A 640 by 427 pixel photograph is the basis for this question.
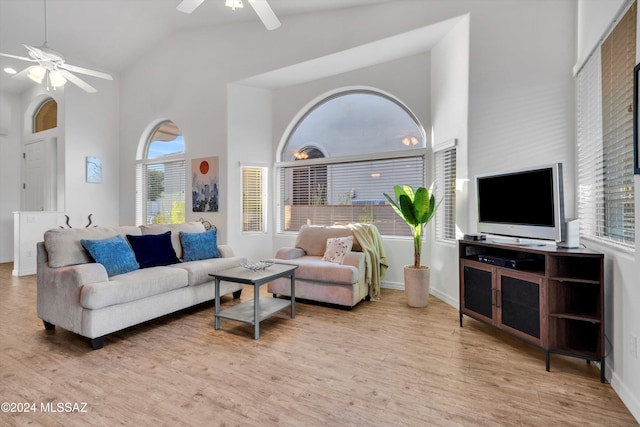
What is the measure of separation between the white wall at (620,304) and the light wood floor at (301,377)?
0.11 meters

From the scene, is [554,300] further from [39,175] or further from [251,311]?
[39,175]

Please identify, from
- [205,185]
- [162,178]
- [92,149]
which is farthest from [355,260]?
[92,149]

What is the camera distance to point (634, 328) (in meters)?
1.96

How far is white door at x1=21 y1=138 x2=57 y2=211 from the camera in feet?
21.6

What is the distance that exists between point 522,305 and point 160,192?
6.43 metres

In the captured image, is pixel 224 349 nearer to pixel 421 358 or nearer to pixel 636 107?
pixel 421 358

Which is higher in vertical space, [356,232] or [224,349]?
[356,232]

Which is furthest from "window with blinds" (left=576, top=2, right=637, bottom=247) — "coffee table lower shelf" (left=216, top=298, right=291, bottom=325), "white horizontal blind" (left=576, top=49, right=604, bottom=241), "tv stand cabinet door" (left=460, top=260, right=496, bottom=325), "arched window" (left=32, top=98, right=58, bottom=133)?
"arched window" (left=32, top=98, right=58, bottom=133)

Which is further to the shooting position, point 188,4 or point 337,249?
point 337,249

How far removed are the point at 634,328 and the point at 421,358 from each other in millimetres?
1326

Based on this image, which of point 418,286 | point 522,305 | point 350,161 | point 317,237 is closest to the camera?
point 522,305

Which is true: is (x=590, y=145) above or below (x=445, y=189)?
above

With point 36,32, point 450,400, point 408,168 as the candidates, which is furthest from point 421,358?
point 36,32

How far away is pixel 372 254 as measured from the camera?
4.18 meters
